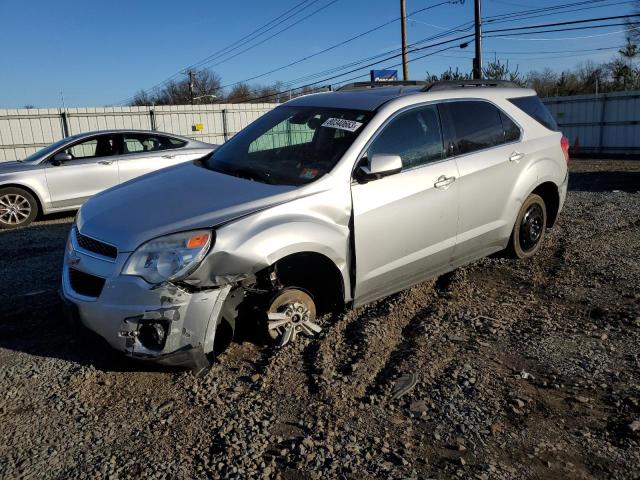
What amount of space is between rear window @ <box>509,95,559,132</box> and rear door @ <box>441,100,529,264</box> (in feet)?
1.08

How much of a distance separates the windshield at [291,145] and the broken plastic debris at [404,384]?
1466 millimetres

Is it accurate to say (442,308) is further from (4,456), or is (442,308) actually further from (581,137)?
(581,137)

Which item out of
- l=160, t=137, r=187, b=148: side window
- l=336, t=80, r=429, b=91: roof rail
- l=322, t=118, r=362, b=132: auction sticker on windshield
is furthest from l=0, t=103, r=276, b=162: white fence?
l=322, t=118, r=362, b=132: auction sticker on windshield

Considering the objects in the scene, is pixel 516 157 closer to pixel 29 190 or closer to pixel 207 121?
pixel 29 190

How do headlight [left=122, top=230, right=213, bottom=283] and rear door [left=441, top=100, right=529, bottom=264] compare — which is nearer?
headlight [left=122, top=230, right=213, bottom=283]

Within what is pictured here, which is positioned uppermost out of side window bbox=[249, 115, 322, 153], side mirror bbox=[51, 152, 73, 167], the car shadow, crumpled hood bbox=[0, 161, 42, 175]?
side window bbox=[249, 115, 322, 153]

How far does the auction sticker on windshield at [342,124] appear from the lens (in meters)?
4.13

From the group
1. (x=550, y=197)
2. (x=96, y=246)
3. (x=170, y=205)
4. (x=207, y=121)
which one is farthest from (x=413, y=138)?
(x=207, y=121)

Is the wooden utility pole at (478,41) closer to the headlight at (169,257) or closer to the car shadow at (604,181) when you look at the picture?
the car shadow at (604,181)

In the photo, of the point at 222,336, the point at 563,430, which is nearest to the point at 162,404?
the point at 222,336

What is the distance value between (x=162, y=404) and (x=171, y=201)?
51.9 inches

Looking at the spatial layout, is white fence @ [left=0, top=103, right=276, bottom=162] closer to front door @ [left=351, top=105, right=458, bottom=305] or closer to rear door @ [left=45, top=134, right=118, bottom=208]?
rear door @ [left=45, top=134, right=118, bottom=208]

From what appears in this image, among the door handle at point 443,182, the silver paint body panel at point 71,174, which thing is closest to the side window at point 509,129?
the door handle at point 443,182

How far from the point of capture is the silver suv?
125 inches
